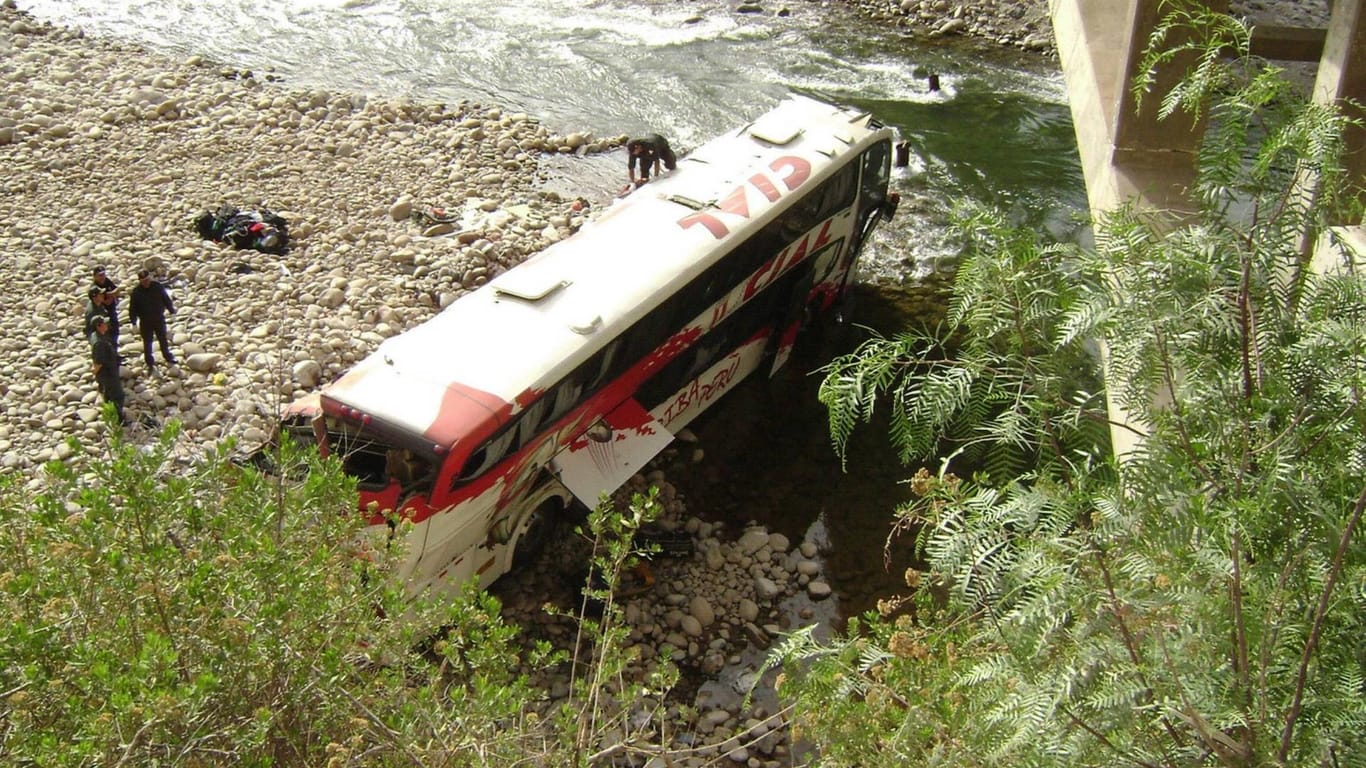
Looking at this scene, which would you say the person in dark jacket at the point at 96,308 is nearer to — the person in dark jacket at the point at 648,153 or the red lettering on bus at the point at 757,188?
the red lettering on bus at the point at 757,188

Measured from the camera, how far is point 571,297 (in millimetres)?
9922

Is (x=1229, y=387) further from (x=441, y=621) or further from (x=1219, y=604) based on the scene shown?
(x=441, y=621)

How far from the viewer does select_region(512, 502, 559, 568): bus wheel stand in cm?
1018

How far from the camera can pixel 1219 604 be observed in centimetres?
419

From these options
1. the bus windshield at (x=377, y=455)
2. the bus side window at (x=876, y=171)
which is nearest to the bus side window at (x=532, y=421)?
the bus windshield at (x=377, y=455)

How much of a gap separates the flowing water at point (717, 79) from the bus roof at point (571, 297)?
2.48 meters

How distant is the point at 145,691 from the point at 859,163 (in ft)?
32.4

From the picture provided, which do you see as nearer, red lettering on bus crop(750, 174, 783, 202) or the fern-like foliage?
the fern-like foliage

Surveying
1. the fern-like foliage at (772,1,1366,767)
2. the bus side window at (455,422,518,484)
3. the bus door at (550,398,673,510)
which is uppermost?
the fern-like foliage at (772,1,1366,767)

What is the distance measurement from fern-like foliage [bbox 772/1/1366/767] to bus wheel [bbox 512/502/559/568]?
15.4 ft

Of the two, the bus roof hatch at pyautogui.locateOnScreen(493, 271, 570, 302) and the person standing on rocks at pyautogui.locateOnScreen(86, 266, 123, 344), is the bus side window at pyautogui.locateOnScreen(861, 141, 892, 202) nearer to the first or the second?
the bus roof hatch at pyautogui.locateOnScreen(493, 271, 570, 302)

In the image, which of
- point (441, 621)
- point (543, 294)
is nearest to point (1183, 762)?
point (441, 621)

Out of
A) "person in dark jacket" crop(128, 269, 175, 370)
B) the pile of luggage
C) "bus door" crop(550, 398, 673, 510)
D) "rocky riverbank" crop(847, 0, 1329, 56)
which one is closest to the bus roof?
"bus door" crop(550, 398, 673, 510)

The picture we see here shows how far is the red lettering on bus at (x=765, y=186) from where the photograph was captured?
38.0 ft
